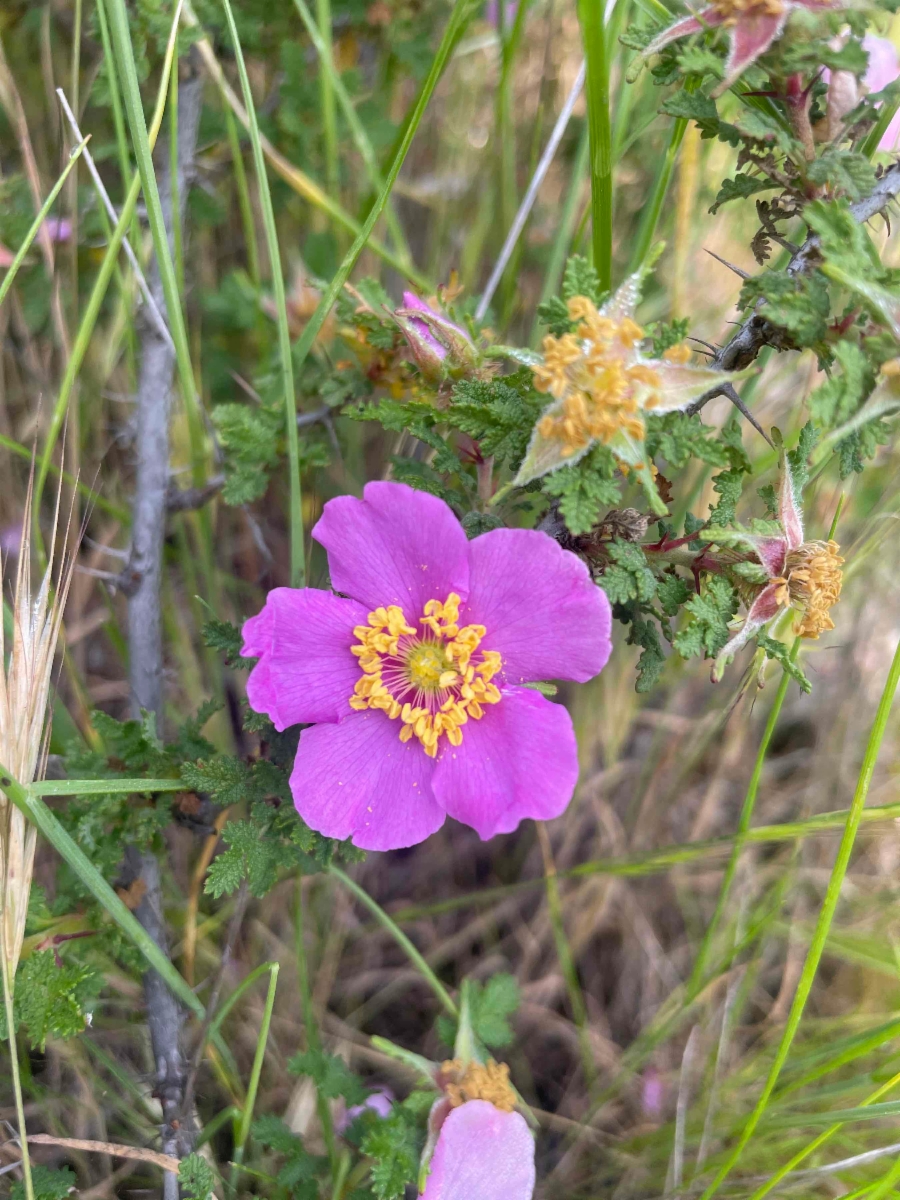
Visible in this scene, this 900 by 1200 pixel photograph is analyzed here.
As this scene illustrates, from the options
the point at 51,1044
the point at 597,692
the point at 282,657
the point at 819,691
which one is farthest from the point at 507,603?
the point at 819,691

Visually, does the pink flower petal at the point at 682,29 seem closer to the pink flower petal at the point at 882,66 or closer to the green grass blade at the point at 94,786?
the pink flower petal at the point at 882,66

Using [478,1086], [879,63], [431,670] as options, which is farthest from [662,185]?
[478,1086]

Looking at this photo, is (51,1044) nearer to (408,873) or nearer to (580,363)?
(408,873)

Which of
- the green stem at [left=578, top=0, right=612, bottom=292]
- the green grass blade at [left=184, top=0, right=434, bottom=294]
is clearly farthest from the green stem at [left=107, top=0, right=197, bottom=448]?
the green stem at [left=578, top=0, right=612, bottom=292]

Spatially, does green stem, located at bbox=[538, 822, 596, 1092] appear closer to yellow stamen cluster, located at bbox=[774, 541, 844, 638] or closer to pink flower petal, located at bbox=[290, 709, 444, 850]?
pink flower petal, located at bbox=[290, 709, 444, 850]

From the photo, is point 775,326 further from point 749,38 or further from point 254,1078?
point 254,1078

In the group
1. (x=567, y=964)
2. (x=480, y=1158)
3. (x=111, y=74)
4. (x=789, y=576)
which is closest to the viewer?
(x=789, y=576)

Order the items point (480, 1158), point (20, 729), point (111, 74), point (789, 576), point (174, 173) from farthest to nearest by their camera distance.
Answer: point (174, 173), point (111, 74), point (480, 1158), point (20, 729), point (789, 576)
